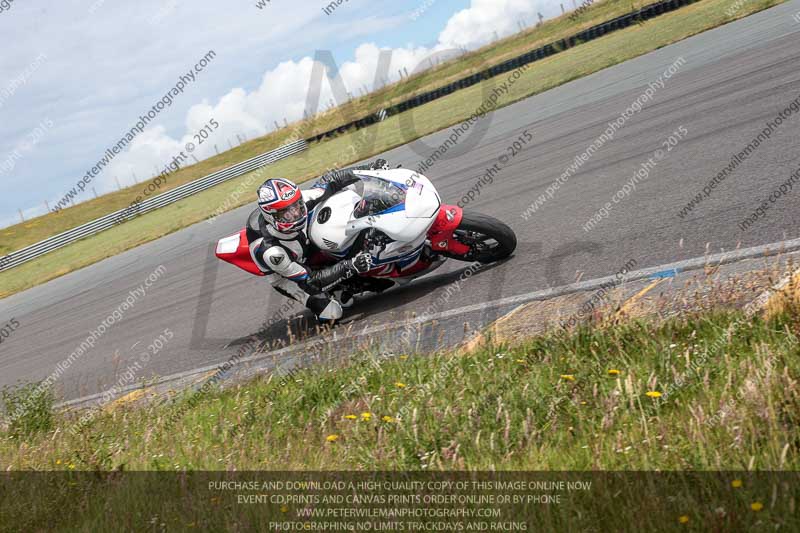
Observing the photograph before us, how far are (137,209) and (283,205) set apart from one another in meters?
31.6

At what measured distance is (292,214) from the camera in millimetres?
7863

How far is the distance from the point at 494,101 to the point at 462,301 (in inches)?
751

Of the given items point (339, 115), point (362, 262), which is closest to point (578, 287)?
point (362, 262)

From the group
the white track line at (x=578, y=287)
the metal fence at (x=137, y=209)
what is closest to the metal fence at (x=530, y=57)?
the metal fence at (x=137, y=209)

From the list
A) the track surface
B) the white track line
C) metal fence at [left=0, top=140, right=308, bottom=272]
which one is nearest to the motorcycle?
the track surface

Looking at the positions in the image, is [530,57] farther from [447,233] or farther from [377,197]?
[377,197]

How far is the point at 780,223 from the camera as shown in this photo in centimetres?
631

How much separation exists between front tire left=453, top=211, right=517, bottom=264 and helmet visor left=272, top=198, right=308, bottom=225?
5.21 ft

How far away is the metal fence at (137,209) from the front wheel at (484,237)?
1177 inches

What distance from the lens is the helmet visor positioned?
7836mm

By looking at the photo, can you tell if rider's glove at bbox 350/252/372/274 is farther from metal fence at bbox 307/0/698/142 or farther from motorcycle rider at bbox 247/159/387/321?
metal fence at bbox 307/0/698/142

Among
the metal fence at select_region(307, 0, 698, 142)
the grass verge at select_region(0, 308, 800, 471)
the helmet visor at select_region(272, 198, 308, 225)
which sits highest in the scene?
the metal fence at select_region(307, 0, 698, 142)

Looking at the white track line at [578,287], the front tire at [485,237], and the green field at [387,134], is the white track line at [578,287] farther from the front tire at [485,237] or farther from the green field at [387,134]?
the green field at [387,134]

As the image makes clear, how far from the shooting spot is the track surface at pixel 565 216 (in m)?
7.19
